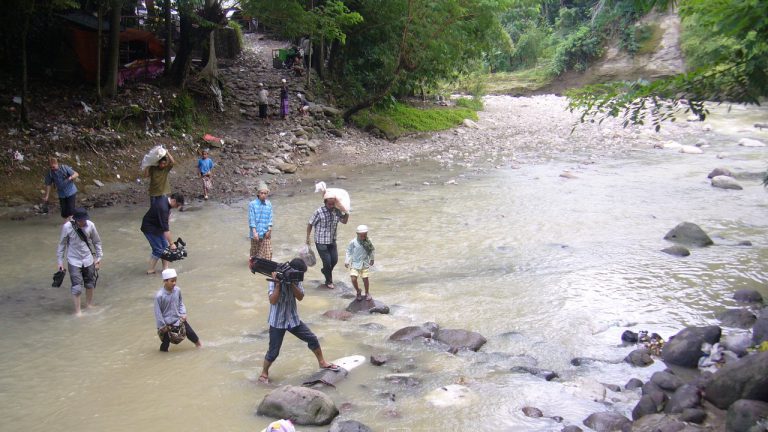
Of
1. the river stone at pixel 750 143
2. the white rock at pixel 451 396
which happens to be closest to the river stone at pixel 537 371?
the white rock at pixel 451 396

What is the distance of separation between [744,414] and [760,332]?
2385 millimetres

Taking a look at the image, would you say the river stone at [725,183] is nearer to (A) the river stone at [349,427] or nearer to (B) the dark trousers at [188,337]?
(A) the river stone at [349,427]

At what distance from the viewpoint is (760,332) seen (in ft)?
23.9

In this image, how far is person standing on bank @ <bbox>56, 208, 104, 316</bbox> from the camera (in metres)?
8.14

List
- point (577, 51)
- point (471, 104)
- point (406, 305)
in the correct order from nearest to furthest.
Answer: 1. point (406, 305)
2. point (471, 104)
3. point (577, 51)

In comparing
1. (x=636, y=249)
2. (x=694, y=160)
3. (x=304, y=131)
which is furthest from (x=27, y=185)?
(x=694, y=160)

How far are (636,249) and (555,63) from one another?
118ft

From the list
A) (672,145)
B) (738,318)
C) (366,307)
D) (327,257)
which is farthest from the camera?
(672,145)

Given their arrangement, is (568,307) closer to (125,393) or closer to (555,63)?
(125,393)

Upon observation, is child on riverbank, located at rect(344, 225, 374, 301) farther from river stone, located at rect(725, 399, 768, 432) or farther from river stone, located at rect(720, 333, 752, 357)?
river stone, located at rect(725, 399, 768, 432)

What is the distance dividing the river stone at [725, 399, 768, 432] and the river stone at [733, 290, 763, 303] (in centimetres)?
397

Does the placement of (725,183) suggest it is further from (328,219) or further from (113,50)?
(113,50)

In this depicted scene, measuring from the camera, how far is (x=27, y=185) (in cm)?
1412

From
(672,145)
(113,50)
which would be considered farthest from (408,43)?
(672,145)
